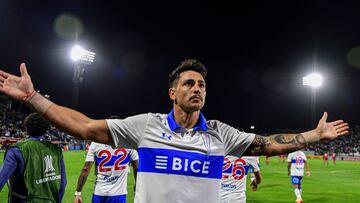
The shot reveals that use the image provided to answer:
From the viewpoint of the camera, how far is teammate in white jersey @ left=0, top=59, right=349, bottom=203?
3037 mm

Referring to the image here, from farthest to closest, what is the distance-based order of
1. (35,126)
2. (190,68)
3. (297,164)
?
1. (297,164)
2. (35,126)
3. (190,68)

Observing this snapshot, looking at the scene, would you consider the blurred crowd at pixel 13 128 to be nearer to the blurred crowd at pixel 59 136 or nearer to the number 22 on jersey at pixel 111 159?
the blurred crowd at pixel 59 136

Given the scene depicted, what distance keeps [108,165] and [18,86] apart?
484 centimetres

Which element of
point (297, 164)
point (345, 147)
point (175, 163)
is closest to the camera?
point (175, 163)

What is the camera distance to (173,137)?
3211mm

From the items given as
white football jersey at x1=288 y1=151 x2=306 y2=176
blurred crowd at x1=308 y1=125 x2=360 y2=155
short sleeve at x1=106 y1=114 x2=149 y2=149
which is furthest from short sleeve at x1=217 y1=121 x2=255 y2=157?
blurred crowd at x1=308 y1=125 x2=360 y2=155

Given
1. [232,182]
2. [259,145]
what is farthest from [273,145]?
[232,182]

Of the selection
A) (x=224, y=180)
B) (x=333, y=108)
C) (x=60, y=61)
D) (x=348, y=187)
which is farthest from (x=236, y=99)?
(x=224, y=180)

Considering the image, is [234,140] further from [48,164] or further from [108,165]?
[108,165]

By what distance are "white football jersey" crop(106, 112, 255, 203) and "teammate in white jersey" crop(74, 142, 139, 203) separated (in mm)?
4466

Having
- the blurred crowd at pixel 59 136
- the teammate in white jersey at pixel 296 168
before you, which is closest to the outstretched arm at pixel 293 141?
the teammate in white jersey at pixel 296 168

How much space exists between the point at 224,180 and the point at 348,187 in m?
15.3

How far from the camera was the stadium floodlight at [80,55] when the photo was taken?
3330cm

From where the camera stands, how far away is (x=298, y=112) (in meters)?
100
